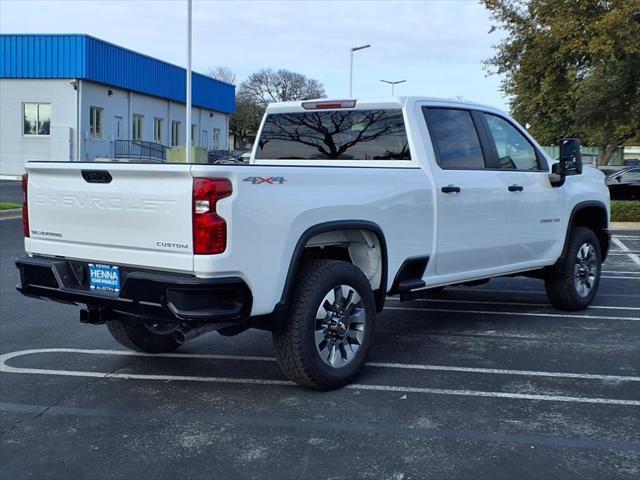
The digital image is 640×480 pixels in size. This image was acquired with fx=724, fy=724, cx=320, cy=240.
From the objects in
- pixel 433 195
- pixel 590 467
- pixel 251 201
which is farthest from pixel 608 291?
pixel 251 201

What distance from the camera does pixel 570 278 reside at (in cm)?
748

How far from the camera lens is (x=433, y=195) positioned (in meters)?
5.62

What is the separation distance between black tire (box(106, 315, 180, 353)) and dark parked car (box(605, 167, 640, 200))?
21279 millimetres

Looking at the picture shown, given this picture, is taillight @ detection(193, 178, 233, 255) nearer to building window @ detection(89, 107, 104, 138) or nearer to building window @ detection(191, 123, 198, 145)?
building window @ detection(89, 107, 104, 138)

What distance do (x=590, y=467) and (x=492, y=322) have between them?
11.5 ft

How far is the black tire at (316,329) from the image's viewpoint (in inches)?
184

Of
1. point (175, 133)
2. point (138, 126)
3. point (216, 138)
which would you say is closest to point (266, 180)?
point (138, 126)

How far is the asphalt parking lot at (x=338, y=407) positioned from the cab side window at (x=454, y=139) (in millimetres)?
1585

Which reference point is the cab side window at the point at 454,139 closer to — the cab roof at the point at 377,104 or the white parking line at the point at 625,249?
the cab roof at the point at 377,104

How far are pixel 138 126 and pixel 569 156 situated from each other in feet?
121

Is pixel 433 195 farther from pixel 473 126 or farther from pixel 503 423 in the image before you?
pixel 503 423

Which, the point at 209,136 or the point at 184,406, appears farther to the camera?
the point at 209,136

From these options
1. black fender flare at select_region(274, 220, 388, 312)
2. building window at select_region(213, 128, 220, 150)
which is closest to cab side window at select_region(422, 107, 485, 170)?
black fender flare at select_region(274, 220, 388, 312)

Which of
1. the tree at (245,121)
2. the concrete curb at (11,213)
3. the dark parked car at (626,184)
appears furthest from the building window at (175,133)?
the dark parked car at (626,184)
